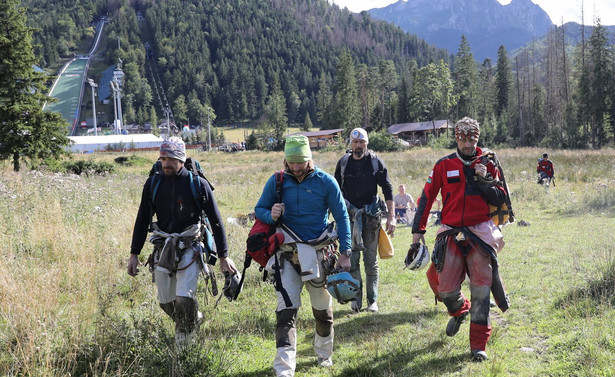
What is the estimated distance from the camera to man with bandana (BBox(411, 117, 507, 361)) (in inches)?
167

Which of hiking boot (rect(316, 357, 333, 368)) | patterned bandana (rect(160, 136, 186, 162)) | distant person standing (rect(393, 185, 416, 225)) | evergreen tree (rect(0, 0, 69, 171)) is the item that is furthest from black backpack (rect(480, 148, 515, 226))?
evergreen tree (rect(0, 0, 69, 171))

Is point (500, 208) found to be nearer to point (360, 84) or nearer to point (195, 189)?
point (195, 189)

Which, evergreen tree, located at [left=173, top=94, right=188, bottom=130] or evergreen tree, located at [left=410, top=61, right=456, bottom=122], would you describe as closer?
evergreen tree, located at [left=410, top=61, right=456, bottom=122]

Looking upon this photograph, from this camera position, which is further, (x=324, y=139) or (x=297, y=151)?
(x=324, y=139)

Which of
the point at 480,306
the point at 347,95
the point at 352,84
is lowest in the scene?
the point at 480,306

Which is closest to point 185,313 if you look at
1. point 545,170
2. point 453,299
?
point 453,299

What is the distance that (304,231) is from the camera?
13.4 feet

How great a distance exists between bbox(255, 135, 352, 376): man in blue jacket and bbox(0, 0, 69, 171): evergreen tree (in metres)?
17.6

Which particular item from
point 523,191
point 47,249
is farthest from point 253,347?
point 523,191

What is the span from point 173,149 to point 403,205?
9751 millimetres

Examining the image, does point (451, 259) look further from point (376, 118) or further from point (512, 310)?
point (376, 118)

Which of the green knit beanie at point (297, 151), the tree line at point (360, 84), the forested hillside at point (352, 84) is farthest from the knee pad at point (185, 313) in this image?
the forested hillside at point (352, 84)

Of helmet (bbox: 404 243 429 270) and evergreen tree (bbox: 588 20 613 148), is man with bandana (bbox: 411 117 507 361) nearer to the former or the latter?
helmet (bbox: 404 243 429 270)

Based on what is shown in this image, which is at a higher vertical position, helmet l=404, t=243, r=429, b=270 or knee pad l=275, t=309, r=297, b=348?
helmet l=404, t=243, r=429, b=270
